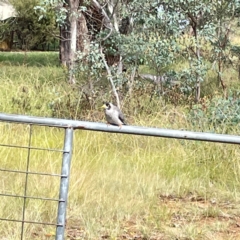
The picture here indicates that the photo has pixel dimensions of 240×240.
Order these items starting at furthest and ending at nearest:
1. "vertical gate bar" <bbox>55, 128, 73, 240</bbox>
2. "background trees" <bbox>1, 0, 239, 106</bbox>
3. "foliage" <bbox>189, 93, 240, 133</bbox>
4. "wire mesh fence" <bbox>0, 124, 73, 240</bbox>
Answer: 1. "background trees" <bbox>1, 0, 239, 106</bbox>
2. "foliage" <bbox>189, 93, 240, 133</bbox>
3. "wire mesh fence" <bbox>0, 124, 73, 240</bbox>
4. "vertical gate bar" <bbox>55, 128, 73, 240</bbox>

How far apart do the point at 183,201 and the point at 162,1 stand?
13.2 ft

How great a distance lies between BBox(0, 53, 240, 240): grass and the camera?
3934 mm

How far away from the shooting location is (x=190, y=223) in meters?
4.14

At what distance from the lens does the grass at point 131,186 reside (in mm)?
3934

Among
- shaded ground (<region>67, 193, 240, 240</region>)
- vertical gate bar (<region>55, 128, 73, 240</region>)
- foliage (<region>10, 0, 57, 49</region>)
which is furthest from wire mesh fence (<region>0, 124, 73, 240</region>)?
foliage (<region>10, 0, 57, 49</region>)

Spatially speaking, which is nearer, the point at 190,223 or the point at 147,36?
the point at 190,223

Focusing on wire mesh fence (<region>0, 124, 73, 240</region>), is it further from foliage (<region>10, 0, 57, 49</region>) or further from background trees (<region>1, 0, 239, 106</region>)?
foliage (<region>10, 0, 57, 49</region>)

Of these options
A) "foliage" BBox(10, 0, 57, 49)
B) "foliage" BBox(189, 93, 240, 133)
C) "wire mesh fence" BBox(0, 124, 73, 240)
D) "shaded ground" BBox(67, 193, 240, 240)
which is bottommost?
"shaded ground" BBox(67, 193, 240, 240)

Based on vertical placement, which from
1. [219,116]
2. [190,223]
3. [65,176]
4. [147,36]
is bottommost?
[190,223]

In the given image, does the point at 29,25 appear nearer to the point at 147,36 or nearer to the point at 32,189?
the point at 147,36

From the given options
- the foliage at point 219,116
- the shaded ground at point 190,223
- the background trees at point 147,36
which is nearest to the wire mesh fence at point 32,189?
the shaded ground at point 190,223

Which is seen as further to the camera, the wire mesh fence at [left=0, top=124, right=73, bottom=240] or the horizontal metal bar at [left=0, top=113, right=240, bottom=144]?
the wire mesh fence at [left=0, top=124, right=73, bottom=240]

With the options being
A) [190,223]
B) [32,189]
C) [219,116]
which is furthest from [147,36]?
[190,223]

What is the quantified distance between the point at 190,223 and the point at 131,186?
727mm
